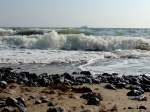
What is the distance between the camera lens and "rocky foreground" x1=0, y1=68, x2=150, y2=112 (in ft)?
21.0

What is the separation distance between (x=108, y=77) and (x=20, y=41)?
68.7ft

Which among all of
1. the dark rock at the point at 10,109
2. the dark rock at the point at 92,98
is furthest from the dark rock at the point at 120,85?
the dark rock at the point at 10,109

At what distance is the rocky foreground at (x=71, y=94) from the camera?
6.39 meters

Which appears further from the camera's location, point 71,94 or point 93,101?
point 71,94

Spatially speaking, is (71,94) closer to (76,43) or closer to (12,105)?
(12,105)

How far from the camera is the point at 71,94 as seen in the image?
25.9 ft

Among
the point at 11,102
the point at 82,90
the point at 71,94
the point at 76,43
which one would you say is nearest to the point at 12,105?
the point at 11,102

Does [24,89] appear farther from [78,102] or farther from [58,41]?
[58,41]

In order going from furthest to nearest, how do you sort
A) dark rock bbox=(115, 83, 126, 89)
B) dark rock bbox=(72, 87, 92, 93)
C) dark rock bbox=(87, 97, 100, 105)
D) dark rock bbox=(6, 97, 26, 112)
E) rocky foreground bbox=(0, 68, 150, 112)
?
dark rock bbox=(115, 83, 126, 89)
dark rock bbox=(72, 87, 92, 93)
dark rock bbox=(87, 97, 100, 105)
rocky foreground bbox=(0, 68, 150, 112)
dark rock bbox=(6, 97, 26, 112)

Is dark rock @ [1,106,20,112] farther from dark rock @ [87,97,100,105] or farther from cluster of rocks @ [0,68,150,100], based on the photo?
cluster of rocks @ [0,68,150,100]

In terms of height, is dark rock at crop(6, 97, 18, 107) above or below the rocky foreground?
above

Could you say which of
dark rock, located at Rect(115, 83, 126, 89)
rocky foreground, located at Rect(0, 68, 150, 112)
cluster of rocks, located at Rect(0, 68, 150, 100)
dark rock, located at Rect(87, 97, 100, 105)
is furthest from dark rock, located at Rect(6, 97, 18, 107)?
dark rock, located at Rect(115, 83, 126, 89)

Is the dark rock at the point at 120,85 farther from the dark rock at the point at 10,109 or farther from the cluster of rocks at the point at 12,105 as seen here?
the dark rock at the point at 10,109

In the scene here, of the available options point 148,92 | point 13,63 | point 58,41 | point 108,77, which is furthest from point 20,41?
point 148,92
